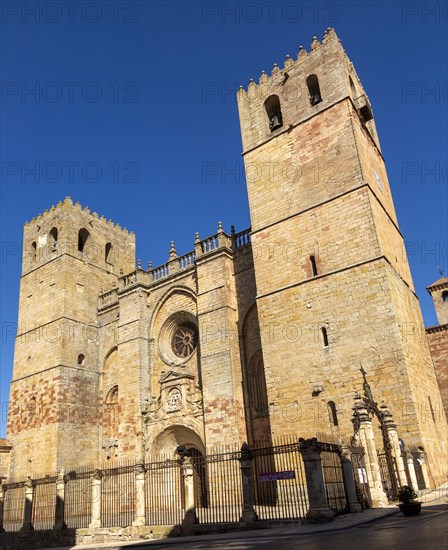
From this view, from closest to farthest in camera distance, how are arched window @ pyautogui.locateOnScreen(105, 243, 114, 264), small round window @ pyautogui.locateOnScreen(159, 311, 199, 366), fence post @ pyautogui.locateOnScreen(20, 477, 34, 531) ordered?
fence post @ pyautogui.locateOnScreen(20, 477, 34, 531) → small round window @ pyautogui.locateOnScreen(159, 311, 199, 366) → arched window @ pyautogui.locateOnScreen(105, 243, 114, 264)

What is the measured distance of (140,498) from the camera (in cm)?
1240

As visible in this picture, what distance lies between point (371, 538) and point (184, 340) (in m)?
13.6

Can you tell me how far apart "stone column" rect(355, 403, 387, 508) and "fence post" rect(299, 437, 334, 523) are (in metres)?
2.13

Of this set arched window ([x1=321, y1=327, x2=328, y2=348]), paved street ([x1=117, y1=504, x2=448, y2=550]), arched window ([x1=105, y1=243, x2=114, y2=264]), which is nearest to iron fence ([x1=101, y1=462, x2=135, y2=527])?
paved street ([x1=117, y1=504, x2=448, y2=550])

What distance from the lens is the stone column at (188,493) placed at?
11.1 m

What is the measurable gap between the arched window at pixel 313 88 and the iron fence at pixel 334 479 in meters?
12.2

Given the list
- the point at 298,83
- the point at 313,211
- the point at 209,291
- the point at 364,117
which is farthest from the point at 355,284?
the point at 298,83

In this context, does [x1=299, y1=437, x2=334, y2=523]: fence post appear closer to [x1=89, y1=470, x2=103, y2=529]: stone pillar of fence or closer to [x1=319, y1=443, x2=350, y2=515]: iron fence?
[x1=319, y1=443, x2=350, y2=515]: iron fence

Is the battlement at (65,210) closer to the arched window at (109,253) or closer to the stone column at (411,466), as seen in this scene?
the arched window at (109,253)

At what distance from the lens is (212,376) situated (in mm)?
16688

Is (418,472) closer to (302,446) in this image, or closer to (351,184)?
(302,446)

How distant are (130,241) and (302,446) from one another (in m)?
19.1

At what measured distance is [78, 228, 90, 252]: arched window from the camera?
24359mm

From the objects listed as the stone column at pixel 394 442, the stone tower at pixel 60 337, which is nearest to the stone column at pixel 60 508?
the stone tower at pixel 60 337
